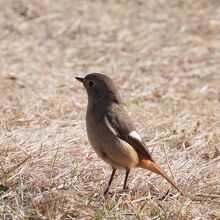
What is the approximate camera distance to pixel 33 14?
1209cm

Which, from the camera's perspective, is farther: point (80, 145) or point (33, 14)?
point (33, 14)

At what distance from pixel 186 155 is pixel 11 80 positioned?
10.4ft

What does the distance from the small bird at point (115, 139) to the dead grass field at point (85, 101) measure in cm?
24

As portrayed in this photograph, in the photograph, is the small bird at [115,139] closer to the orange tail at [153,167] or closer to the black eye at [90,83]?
the orange tail at [153,167]

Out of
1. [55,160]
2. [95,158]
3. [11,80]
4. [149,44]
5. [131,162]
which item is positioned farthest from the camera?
[149,44]

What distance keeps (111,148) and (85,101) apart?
10.3ft

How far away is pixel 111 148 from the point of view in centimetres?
557

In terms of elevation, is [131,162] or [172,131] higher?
[131,162]

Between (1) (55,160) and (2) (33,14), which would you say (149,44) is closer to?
(2) (33,14)

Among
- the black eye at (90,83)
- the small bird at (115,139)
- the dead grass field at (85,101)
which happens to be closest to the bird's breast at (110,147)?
the small bird at (115,139)

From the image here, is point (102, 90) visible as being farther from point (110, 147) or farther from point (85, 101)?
point (85, 101)

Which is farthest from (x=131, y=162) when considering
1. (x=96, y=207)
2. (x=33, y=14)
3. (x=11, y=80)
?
(x=33, y=14)

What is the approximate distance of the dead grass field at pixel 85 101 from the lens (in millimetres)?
5414

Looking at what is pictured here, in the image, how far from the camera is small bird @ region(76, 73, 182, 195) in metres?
5.59
